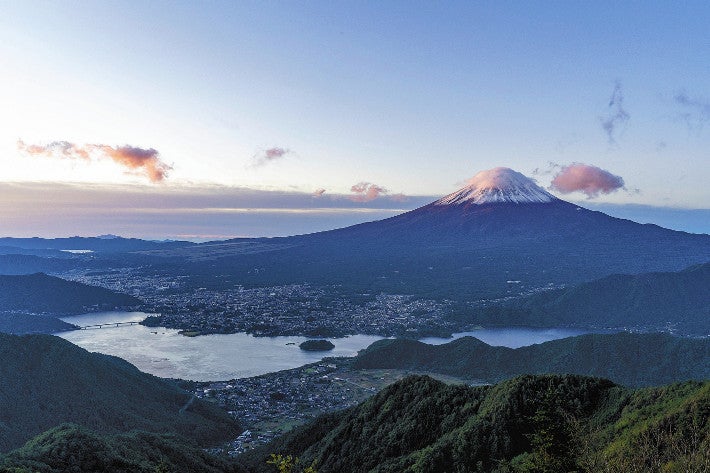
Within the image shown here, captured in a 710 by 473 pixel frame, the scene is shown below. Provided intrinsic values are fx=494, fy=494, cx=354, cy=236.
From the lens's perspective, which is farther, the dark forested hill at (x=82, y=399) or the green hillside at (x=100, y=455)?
the dark forested hill at (x=82, y=399)

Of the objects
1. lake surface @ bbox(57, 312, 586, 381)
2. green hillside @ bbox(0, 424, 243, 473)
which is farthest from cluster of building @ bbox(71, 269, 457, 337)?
green hillside @ bbox(0, 424, 243, 473)

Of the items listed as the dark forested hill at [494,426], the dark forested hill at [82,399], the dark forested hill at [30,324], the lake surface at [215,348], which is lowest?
the lake surface at [215,348]

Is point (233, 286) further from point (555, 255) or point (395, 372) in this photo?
point (555, 255)

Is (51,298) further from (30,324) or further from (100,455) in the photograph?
(100,455)

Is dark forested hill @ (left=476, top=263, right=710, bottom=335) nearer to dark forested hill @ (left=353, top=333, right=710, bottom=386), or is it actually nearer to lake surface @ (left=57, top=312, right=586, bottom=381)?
lake surface @ (left=57, top=312, right=586, bottom=381)

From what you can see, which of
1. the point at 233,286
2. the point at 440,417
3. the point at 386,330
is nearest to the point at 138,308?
the point at 233,286

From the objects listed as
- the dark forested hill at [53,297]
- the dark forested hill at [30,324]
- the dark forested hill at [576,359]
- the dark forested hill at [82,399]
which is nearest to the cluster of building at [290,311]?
the dark forested hill at [53,297]

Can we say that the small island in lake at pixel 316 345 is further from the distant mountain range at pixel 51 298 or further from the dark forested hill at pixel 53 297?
the dark forested hill at pixel 53 297

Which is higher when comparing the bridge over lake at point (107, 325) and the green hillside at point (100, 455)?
the green hillside at point (100, 455)
